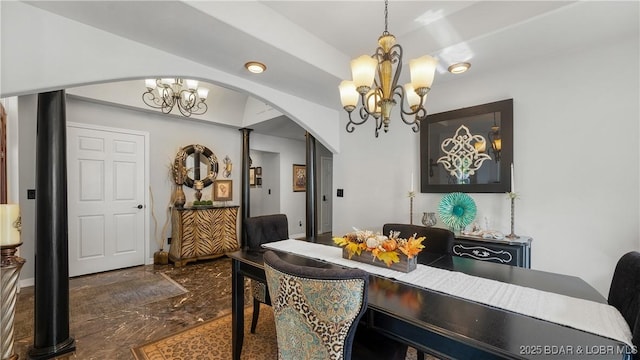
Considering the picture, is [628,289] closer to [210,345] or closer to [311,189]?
[210,345]

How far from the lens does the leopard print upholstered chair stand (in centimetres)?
97

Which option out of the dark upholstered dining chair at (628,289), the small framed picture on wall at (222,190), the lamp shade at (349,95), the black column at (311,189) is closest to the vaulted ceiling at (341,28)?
the lamp shade at (349,95)

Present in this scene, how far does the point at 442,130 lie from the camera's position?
107 inches

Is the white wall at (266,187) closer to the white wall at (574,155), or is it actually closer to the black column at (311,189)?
the black column at (311,189)

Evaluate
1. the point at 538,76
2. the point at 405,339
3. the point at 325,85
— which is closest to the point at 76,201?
the point at 325,85

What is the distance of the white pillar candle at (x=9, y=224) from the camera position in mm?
1357

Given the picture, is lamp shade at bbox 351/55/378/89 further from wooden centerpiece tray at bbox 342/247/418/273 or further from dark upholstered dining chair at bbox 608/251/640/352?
dark upholstered dining chair at bbox 608/251/640/352

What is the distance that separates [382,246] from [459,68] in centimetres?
181

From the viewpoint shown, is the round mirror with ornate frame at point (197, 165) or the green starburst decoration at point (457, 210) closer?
the green starburst decoration at point (457, 210)

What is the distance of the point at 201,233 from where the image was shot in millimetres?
4156

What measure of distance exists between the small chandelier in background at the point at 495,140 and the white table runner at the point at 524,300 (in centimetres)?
148

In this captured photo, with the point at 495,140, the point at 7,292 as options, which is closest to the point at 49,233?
the point at 7,292

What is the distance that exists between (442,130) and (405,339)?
7.32 ft

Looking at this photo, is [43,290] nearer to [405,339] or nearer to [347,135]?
[405,339]
